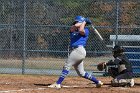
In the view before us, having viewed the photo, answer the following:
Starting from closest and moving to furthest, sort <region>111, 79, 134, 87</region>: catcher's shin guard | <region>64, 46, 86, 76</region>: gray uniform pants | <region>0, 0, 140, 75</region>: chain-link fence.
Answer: <region>64, 46, 86, 76</region>: gray uniform pants → <region>111, 79, 134, 87</region>: catcher's shin guard → <region>0, 0, 140, 75</region>: chain-link fence

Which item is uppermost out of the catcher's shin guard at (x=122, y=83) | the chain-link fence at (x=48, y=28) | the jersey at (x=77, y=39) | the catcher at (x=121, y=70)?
the chain-link fence at (x=48, y=28)

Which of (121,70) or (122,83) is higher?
(121,70)

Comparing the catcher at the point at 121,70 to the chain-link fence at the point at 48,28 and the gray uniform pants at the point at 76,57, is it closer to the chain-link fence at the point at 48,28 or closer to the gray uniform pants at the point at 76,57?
the gray uniform pants at the point at 76,57

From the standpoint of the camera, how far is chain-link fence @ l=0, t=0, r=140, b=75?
18172 millimetres

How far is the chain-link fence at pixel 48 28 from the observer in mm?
18172

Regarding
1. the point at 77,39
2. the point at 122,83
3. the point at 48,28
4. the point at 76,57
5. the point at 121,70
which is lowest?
the point at 122,83

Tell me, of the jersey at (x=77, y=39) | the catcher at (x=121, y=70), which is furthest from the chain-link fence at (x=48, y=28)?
the jersey at (x=77, y=39)

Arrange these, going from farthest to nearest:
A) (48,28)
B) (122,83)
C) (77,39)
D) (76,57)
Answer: (48,28), (122,83), (77,39), (76,57)

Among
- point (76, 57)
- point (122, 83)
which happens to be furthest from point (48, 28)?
point (76, 57)

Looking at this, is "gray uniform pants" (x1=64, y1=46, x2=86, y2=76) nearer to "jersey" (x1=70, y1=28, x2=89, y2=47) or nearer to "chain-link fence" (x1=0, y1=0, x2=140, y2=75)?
"jersey" (x1=70, y1=28, x2=89, y2=47)

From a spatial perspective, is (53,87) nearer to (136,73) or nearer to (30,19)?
(136,73)

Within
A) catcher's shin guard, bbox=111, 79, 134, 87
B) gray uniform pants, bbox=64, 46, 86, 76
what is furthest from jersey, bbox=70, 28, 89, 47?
catcher's shin guard, bbox=111, 79, 134, 87

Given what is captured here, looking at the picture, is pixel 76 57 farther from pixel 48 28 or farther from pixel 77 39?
pixel 48 28

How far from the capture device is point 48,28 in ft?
61.0
